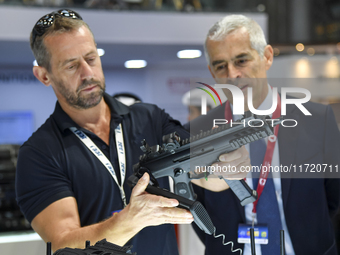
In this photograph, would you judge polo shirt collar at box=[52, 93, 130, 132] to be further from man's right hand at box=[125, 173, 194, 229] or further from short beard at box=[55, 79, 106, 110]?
man's right hand at box=[125, 173, 194, 229]

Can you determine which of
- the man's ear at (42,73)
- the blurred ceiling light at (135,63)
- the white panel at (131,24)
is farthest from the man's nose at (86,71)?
the blurred ceiling light at (135,63)

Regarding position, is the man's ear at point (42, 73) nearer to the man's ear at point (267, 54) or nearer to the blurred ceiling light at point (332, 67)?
the man's ear at point (267, 54)

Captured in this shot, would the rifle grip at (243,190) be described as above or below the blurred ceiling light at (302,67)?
below

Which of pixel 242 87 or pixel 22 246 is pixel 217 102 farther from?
pixel 22 246

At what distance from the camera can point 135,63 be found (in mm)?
6109

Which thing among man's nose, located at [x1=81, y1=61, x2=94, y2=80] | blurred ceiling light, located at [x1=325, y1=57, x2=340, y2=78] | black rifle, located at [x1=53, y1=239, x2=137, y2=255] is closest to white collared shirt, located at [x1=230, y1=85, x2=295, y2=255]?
man's nose, located at [x1=81, y1=61, x2=94, y2=80]

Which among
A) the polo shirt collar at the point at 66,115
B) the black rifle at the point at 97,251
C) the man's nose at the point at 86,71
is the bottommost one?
the black rifle at the point at 97,251

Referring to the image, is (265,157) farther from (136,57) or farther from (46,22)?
(136,57)

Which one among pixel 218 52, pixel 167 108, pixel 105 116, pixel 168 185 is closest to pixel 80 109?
Result: pixel 105 116

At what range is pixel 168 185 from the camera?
4.68ft

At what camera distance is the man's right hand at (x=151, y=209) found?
1.00 m

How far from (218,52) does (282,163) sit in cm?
47

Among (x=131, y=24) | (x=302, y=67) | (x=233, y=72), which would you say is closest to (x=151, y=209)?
(x=233, y=72)

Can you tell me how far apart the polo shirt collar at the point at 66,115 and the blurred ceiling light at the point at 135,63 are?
453cm
